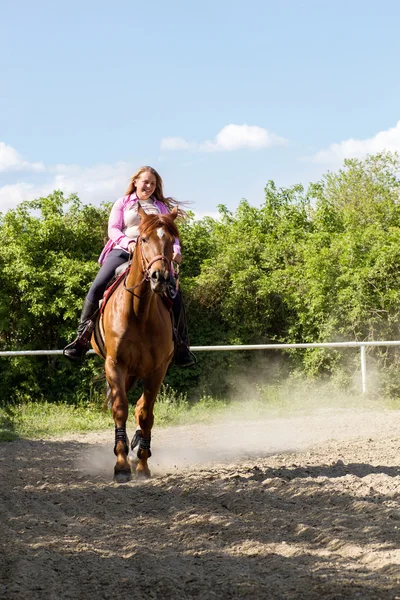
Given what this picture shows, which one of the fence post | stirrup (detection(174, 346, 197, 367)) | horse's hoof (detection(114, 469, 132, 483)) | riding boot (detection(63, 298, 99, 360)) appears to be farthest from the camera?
the fence post

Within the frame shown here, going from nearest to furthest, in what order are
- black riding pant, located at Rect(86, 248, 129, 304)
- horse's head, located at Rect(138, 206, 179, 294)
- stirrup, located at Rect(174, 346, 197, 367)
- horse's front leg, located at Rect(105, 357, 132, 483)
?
1. horse's head, located at Rect(138, 206, 179, 294)
2. horse's front leg, located at Rect(105, 357, 132, 483)
3. black riding pant, located at Rect(86, 248, 129, 304)
4. stirrup, located at Rect(174, 346, 197, 367)

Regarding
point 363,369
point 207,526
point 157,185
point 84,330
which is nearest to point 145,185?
point 157,185

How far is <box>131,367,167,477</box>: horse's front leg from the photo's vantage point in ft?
25.1

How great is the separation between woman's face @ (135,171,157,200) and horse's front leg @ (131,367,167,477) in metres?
1.79

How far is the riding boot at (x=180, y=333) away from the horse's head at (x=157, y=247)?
129 centimetres

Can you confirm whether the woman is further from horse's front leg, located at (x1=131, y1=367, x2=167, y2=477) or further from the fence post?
the fence post

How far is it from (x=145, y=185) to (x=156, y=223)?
114 cm

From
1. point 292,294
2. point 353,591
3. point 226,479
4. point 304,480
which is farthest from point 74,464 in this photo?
point 292,294

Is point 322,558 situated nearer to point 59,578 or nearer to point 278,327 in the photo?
point 59,578

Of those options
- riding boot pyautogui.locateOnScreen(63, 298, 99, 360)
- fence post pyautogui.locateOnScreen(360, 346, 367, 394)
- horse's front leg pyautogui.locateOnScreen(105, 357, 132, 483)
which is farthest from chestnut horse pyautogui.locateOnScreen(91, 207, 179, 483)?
fence post pyautogui.locateOnScreen(360, 346, 367, 394)

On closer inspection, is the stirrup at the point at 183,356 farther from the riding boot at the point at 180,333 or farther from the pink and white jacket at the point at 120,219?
the pink and white jacket at the point at 120,219

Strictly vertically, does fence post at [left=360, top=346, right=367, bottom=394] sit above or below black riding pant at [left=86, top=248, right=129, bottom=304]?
below

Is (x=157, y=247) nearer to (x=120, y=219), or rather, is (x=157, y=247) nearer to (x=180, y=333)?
(x=120, y=219)

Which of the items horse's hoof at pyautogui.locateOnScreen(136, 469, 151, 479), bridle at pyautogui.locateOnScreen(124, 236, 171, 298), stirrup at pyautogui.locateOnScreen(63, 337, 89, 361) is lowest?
horse's hoof at pyautogui.locateOnScreen(136, 469, 151, 479)
